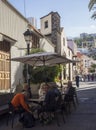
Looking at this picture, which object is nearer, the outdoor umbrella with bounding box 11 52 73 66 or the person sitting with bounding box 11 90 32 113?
the person sitting with bounding box 11 90 32 113

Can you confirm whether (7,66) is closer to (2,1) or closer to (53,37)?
(2,1)

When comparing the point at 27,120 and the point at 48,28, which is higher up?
the point at 48,28

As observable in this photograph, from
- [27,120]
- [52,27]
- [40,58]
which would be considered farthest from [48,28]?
[27,120]

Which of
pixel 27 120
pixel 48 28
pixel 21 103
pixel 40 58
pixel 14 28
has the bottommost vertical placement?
pixel 27 120

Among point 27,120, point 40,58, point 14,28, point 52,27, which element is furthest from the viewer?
point 52,27

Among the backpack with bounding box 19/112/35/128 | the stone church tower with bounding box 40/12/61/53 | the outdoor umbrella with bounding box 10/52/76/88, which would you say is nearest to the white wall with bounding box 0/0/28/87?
the outdoor umbrella with bounding box 10/52/76/88

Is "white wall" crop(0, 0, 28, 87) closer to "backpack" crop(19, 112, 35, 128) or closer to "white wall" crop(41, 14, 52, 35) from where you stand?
"backpack" crop(19, 112, 35, 128)

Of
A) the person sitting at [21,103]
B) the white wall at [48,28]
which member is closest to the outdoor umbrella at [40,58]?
the person sitting at [21,103]

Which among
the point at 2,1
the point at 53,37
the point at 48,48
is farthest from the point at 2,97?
the point at 53,37

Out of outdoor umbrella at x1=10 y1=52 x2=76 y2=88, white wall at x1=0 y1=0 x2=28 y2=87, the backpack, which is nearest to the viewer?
the backpack

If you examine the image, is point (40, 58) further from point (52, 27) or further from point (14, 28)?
point (52, 27)

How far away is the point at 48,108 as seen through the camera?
12023 mm

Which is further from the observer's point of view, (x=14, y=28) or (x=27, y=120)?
(x=14, y=28)

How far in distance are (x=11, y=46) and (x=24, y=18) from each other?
10.8 ft
